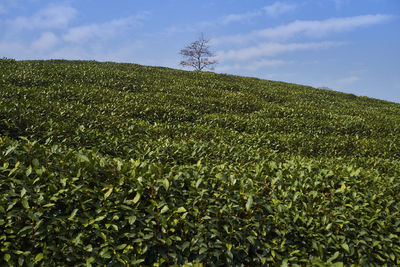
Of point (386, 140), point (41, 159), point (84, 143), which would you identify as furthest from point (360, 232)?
point (386, 140)

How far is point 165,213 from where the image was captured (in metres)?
4.46

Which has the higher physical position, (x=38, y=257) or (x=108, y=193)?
(x=108, y=193)

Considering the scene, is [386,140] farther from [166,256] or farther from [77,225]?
[77,225]

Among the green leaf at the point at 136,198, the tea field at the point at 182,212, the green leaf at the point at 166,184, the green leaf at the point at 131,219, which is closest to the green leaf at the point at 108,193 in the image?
the tea field at the point at 182,212

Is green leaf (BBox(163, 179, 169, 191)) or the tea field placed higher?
green leaf (BBox(163, 179, 169, 191))

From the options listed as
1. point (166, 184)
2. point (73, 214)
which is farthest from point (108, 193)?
point (166, 184)

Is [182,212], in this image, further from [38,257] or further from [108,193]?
[38,257]

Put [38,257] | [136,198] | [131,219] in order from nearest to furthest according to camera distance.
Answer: [38,257] < [131,219] < [136,198]

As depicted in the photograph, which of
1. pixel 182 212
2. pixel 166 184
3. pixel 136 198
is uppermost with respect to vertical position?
pixel 166 184

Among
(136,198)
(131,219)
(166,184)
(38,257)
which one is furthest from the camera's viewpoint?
(166,184)

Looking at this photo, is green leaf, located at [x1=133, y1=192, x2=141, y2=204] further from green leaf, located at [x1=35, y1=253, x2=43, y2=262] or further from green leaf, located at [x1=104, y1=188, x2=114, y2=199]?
green leaf, located at [x1=35, y1=253, x2=43, y2=262]

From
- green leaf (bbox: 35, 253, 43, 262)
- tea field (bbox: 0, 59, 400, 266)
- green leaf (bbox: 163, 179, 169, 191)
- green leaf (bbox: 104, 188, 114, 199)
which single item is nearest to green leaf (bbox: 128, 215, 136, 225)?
tea field (bbox: 0, 59, 400, 266)

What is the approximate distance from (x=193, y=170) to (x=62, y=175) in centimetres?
227

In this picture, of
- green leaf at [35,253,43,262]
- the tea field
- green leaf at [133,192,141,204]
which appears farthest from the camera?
green leaf at [133,192,141,204]
